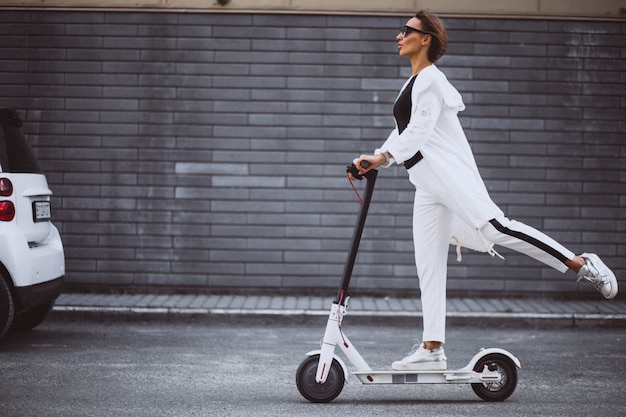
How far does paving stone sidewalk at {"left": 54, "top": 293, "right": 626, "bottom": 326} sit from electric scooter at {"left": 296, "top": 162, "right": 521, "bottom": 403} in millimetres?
3748

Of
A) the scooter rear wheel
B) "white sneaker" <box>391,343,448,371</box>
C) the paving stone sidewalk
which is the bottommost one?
the paving stone sidewalk

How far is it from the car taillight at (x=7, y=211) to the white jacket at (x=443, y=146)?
3.33 m

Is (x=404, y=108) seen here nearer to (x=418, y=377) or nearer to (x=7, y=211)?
(x=418, y=377)

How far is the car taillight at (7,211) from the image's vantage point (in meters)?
7.21

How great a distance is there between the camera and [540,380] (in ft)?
21.0

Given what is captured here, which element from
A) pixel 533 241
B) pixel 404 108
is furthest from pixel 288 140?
pixel 533 241

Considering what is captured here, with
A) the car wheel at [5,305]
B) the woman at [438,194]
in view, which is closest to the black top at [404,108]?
the woman at [438,194]

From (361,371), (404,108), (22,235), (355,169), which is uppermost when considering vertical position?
(404,108)

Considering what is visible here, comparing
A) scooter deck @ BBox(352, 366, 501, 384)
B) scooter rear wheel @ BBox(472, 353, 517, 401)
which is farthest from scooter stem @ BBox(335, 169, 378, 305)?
scooter rear wheel @ BBox(472, 353, 517, 401)

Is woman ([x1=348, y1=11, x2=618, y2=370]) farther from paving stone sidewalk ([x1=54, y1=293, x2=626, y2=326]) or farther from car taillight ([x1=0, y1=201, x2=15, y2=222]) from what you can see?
paving stone sidewalk ([x1=54, y1=293, x2=626, y2=326])

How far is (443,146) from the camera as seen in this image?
548 cm

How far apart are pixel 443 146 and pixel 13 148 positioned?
12.6 ft

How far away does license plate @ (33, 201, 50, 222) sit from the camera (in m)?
7.55

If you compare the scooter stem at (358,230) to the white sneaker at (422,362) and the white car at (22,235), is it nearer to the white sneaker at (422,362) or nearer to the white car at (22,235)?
the white sneaker at (422,362)
